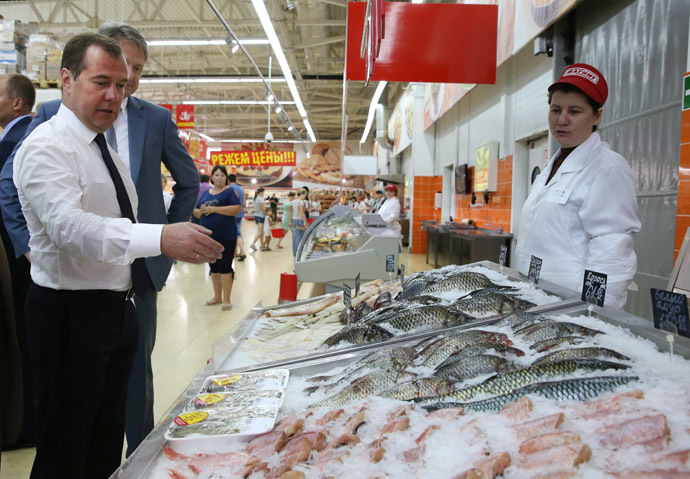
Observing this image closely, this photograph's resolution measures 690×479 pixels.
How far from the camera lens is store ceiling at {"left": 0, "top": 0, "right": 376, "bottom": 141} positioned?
1179 centimetres

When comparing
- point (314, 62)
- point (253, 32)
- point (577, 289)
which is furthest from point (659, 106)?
point (314, 62)

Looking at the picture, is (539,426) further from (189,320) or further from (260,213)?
(260,213)

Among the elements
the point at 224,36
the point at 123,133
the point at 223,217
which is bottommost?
the point at 223,217

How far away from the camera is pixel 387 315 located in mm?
2053

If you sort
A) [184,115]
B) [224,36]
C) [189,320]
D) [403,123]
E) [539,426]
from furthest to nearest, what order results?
[403,123]
[184,115]
[224,36]
[189,320]
[539,426]

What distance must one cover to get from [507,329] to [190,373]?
9.27 ft

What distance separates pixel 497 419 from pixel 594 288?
35.2 inches

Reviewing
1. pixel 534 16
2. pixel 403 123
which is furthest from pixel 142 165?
pixel 403 123

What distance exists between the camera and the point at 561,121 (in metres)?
2.08

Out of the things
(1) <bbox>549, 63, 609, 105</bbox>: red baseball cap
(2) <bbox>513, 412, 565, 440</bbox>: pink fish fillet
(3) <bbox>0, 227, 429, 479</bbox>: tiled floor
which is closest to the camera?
(2) <bbox>513, 412, 565, 440</bbox>: pink fish fillet

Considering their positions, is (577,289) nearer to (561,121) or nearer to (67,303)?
(561,121)

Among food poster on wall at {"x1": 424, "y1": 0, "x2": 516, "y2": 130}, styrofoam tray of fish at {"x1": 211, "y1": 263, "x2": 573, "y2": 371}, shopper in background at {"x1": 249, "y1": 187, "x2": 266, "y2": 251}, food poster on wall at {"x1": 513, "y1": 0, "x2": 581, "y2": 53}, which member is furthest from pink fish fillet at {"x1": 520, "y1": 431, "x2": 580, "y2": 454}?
shopper in background at {"x1": 249, "y1": 187, "x2": 266, "y2": 251}

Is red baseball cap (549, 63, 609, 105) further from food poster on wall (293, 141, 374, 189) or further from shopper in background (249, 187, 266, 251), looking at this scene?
food poster on wall (293, 141, 374, 189)

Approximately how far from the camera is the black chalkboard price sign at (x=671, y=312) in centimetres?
122
